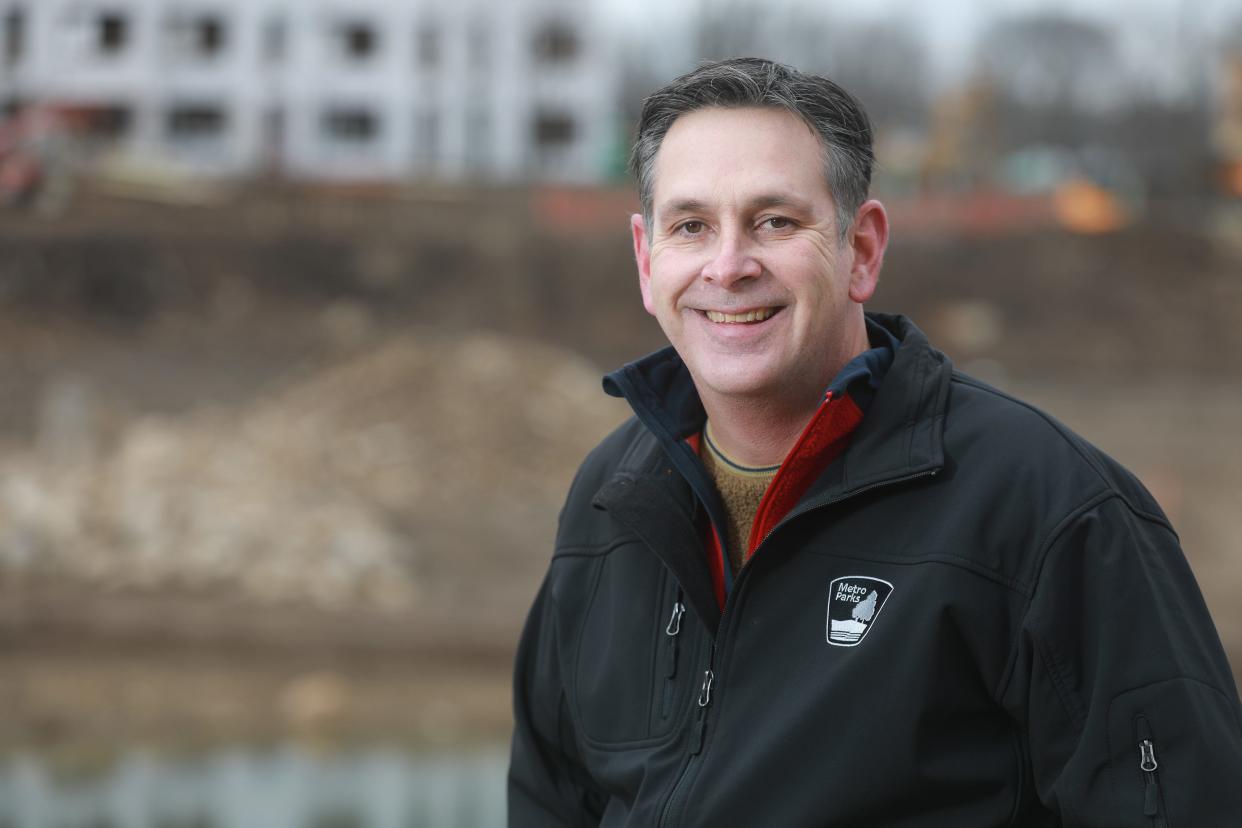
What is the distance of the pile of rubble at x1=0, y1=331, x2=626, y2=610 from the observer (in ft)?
54.6

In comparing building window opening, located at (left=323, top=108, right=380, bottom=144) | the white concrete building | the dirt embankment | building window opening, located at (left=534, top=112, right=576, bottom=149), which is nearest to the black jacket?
the dirt embankment

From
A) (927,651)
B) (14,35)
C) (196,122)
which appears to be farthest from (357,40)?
(927,651)

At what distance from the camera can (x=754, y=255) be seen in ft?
7.92

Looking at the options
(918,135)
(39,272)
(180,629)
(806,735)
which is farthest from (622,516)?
(918,135)

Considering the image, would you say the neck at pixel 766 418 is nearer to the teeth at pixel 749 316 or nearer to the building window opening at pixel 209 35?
the teeth at pixel 749 316

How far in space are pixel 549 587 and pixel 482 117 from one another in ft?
143

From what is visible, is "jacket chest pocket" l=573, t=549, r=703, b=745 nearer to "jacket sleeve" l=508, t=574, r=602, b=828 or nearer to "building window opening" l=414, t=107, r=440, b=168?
"jacket sleeve" l=508, t=574, r=602, b=828

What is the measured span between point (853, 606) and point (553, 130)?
146 feet

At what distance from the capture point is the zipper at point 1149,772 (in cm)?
207

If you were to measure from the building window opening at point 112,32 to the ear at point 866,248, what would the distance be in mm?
44132

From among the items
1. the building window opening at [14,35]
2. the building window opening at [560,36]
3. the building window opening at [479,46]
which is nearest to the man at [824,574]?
the building window opening at [14,35]

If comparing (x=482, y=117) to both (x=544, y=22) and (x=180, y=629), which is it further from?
(x=180, y=629)

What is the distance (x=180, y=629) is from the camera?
15344 mm

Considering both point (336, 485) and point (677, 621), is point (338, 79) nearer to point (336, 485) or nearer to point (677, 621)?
point (336, 485)
